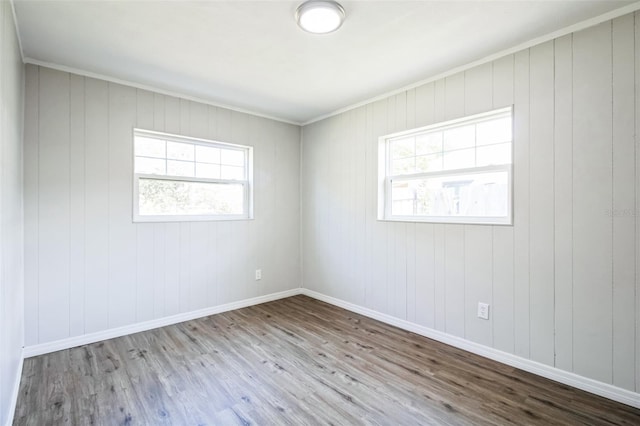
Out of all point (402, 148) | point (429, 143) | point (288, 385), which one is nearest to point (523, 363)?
point (288, 385)

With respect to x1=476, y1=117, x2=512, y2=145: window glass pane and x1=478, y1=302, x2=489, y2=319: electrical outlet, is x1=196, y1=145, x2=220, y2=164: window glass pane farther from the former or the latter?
x1=478, y1=302, x2=489, y2=319: electrical outlet

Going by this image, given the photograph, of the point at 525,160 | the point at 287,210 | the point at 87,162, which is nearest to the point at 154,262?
the point at 87,162

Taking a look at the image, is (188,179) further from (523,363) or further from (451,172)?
(523,363)

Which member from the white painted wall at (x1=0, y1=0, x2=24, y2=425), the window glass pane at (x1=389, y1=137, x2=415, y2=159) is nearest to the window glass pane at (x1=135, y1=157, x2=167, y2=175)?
the white painted wall at (x1=0, y1=0, x2=24, y2=425)

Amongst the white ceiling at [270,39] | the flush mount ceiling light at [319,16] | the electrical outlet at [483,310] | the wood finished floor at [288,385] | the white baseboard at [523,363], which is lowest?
the wood finished floor at [288,385]

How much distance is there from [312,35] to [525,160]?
1868 millimetres

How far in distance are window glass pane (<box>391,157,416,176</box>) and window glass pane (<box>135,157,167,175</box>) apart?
2.51 meters

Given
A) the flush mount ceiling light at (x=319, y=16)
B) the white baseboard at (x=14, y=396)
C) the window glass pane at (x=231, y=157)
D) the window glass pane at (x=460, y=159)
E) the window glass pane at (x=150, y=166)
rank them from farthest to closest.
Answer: the window glass pane at (x=231, y=157) → the window glass pane at (x=150, y=166) → the window glass pane at (x=460, y=159) → the flush mount ceiling light at (x=319, y=16) → the white baseboard at (x=14, y=396)

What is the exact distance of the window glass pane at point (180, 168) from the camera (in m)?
3.47

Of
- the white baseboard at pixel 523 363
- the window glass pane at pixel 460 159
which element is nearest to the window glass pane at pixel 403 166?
the window glass pane at pixel 460 159

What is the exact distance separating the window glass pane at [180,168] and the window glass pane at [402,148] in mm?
2281

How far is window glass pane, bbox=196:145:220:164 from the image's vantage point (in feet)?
12.1

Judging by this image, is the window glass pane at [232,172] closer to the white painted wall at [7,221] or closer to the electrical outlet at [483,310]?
the white painted wall at [7,221]

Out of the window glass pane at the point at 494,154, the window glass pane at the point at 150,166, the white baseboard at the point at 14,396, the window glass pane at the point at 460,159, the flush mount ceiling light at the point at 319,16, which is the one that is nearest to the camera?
the white baseboard at the point at 14,396
